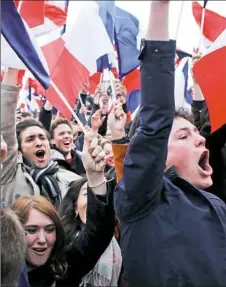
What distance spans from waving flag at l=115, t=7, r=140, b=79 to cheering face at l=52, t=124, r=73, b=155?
3.04 ft

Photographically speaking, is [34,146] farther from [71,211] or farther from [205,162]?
[205,162]

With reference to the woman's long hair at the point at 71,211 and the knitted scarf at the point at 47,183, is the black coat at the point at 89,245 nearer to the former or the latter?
the woman's long hair at the point at 71,211

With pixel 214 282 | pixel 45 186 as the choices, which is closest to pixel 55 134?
pixel 45 186

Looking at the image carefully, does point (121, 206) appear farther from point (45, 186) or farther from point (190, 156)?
point (45, 186)

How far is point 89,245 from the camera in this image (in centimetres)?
280

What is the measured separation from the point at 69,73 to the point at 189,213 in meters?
3.15

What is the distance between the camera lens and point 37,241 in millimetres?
2729

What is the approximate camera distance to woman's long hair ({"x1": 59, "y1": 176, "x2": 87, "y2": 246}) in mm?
3158

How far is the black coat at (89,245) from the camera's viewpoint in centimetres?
268

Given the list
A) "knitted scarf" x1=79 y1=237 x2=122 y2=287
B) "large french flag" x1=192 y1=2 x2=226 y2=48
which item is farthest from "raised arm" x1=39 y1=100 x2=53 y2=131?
"knitted scarf" x1=79 y1=237 x2=122 y2=287

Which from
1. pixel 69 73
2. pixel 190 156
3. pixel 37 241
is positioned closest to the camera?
pixel 190 156

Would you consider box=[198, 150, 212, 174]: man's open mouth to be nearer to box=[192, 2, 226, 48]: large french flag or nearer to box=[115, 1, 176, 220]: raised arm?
box=[115, 1, 176, 220]: raised arm

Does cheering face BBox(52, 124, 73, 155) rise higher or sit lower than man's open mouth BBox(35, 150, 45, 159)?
lower

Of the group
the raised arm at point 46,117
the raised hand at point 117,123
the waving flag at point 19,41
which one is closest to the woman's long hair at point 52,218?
the raised hand at point 117,123
